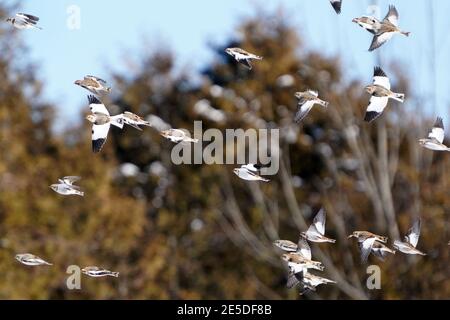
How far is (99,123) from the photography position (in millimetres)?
11562

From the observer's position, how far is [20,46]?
32.6 m

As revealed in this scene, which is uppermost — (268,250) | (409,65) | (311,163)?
(409,65)

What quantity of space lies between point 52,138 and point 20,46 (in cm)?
429

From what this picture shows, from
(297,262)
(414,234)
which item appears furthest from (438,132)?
(297,262)

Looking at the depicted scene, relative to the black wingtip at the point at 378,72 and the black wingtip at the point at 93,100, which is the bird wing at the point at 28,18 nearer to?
the black wingtip at the point at 93,100

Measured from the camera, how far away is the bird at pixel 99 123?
1144 cm

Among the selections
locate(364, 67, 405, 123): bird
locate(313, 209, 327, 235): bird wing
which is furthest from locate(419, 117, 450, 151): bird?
locate(313, 209, 327, 235): bird wing

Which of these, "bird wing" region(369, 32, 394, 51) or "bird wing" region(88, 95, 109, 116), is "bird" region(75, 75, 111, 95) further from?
"bird wing" region(369, 32, 394, 51)

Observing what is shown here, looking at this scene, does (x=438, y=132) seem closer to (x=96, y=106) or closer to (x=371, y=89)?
(x=371, y=89)

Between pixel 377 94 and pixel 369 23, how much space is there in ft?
2.39

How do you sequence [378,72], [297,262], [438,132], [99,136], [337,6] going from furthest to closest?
[378,72] < [438,132] < [99,136] < [297,262] < [337,6]

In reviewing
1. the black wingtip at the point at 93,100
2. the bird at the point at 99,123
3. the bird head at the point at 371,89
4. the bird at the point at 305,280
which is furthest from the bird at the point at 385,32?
the black wingtip at the point at 93,100
